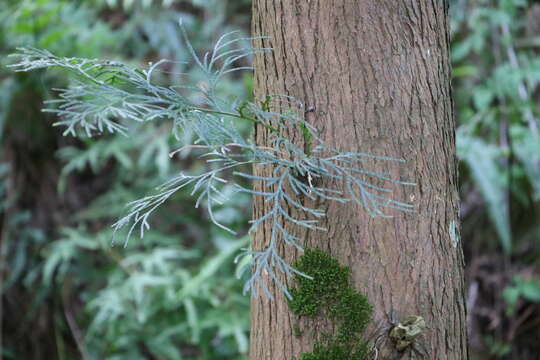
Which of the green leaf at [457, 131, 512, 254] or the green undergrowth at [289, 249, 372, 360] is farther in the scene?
the green leaf at [457, 131, 512, 254]

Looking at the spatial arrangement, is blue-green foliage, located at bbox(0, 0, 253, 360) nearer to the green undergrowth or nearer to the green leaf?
the green leaf

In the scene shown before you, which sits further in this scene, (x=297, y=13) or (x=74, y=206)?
(x=74, y=206)

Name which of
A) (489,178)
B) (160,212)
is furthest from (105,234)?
(489,178)

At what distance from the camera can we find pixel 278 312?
0.99 metres

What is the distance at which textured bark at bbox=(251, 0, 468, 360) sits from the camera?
3.13 feet

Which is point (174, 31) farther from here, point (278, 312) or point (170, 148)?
point (278, 312)

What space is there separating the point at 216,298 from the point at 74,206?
1.43 metres

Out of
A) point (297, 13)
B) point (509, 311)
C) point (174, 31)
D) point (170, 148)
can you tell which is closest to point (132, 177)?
point (170, 148)

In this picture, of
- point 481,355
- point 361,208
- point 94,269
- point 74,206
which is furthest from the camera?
point 74,206

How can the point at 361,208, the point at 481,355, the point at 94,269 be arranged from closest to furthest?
1. the point at 361,208
2. the point at 481,355
3. the point at 94,269

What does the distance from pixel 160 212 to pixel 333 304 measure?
Answer: 284cm

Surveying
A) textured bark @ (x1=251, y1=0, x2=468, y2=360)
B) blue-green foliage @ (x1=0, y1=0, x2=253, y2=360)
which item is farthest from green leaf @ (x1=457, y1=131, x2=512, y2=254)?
textured bark @ (x1=251, y1=0, x2=468, y2=360)

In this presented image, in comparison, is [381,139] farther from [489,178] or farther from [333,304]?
[489,178]

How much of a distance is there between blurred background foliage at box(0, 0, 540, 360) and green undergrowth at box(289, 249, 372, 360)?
1.70 m
